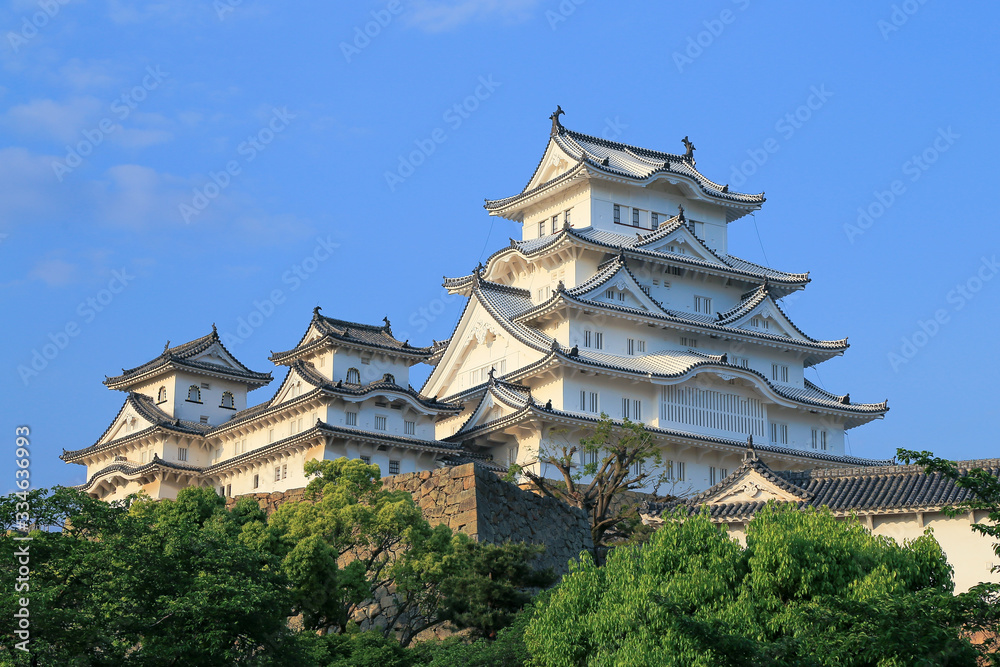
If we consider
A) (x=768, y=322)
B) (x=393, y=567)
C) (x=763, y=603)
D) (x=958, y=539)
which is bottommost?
(x=763, y=603)

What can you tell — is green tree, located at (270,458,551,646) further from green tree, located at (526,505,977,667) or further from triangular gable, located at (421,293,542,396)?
triangular gable, located at (421,293,542,396)

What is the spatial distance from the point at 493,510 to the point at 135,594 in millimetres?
12357

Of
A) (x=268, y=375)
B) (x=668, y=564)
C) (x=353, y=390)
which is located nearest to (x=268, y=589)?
(x=668, y=564)

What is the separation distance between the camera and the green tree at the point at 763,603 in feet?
50.8

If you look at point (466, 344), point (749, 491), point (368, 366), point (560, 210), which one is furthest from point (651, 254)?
point (749, 491)

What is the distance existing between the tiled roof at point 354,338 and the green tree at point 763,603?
2714 centimetres

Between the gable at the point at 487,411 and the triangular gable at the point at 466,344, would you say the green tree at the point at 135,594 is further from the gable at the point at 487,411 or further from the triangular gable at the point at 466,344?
the triangular gable at the point at 466,344

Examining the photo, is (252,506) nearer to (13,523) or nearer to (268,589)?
(268,589)

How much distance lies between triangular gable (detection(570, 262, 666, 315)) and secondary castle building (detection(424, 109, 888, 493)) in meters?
0.05

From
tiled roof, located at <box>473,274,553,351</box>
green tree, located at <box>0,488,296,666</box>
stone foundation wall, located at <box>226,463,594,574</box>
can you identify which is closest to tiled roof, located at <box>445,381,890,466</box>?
tiled roof, located at <box>473,274,553,351</box>

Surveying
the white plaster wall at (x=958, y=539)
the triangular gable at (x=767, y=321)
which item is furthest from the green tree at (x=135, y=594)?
the triangular gable at (x=767, y=321)

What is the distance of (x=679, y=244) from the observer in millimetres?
51531

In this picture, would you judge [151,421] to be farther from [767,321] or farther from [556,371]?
[767,321]

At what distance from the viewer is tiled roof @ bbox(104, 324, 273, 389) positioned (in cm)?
5038
